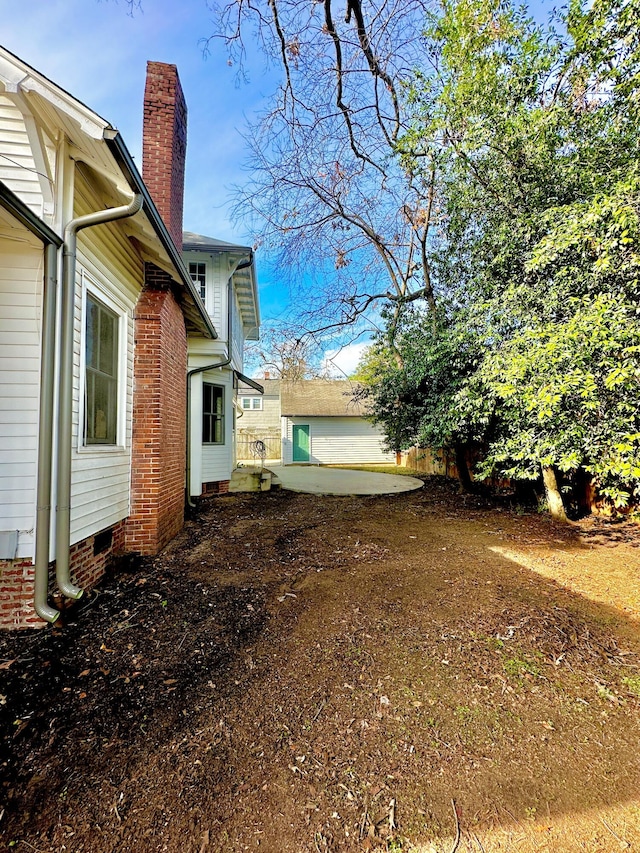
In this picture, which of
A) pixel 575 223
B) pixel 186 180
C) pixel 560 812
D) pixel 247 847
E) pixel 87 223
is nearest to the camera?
pixel 247 847

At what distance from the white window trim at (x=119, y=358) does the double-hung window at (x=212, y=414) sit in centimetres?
451

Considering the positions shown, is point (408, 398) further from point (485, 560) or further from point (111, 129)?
point (111, 129)

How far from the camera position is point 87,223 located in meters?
3.25

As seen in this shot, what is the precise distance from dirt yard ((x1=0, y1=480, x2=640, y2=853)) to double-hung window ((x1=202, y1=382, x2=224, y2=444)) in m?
5.08

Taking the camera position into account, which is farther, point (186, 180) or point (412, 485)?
point (412, 485)

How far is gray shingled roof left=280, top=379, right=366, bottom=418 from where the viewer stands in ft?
64.4

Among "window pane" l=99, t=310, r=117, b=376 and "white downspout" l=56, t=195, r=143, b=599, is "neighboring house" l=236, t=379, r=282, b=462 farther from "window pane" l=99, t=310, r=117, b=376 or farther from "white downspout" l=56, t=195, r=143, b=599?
"white downspout" l=56, t=195, r=143, b=599

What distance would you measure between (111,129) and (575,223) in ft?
16.1

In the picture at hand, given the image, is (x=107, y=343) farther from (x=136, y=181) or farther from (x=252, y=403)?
(x=252, y=403)

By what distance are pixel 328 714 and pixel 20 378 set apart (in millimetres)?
3282

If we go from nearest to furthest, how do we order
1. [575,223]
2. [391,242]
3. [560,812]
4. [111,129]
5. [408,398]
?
[560,812], [111,129], [575,223], [408,398], [391,242]

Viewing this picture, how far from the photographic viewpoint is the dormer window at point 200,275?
938cm

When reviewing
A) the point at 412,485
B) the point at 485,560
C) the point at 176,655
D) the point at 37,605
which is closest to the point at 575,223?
the point at 485,560

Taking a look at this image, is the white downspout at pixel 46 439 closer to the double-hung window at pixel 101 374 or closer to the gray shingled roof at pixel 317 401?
the double-hung window at pixel 101 374
